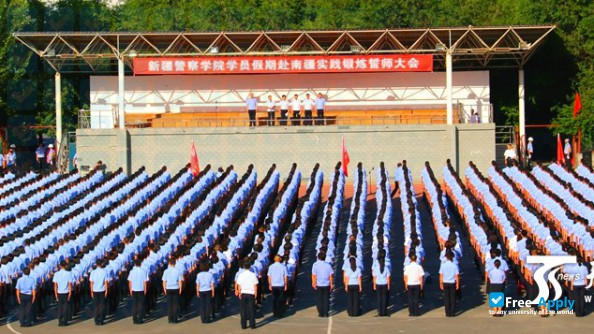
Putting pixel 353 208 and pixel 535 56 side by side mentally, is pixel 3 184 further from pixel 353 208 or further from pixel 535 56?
pixel 535 56

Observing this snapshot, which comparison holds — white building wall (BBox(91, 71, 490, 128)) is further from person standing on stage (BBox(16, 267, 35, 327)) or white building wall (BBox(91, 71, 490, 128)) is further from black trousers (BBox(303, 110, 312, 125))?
person standing on stage (BBox(16, 267, 35, 327))

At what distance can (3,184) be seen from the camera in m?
33.2

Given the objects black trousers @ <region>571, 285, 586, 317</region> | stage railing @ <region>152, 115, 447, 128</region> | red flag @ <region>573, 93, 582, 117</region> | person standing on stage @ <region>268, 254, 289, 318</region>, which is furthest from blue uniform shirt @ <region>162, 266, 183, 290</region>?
red flag @ <region>573, 93, 582, 117</region>

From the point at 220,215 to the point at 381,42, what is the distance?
627 inches

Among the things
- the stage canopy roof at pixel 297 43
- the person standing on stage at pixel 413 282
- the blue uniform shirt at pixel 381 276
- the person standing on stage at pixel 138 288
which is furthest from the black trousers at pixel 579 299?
the stage canopy roof at pixel 297 43

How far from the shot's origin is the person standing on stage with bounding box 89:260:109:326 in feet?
70.5

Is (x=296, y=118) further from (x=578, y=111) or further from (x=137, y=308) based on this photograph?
(x=137, y=308)

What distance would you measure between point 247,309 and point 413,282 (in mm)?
2656

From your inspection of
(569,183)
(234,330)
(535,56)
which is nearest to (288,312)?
(234,330)

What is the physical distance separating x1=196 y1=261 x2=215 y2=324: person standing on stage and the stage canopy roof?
1804 cm

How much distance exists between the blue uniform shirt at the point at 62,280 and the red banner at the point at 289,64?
17.8 metres

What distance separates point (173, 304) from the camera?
70.4 ft

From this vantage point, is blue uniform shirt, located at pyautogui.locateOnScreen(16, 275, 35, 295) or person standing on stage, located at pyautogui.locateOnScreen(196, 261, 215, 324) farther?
blue uniform shirt, located at pyautogui.locateOnScreen(16, 275, 35, 295)

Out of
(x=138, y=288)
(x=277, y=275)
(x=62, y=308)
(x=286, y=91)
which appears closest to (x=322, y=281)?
(x=277, y=275)
